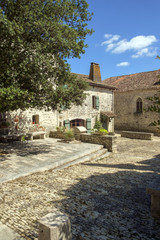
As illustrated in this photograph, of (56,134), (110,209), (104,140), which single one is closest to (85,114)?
(56,134)

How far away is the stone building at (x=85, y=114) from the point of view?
12.4m

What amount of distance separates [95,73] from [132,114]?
7403 mm

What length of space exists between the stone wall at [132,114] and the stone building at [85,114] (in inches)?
133

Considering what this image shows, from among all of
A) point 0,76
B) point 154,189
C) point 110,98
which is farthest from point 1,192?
point 110,98

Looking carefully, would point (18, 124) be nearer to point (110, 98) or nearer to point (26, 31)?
point (26, 31)

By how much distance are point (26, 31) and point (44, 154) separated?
5.41 m

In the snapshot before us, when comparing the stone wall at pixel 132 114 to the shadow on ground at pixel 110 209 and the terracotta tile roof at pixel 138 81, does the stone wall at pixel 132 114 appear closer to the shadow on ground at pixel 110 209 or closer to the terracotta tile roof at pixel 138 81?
the terracotta tile roof at pixel 138 81

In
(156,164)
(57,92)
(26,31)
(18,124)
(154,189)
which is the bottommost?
(156,164)

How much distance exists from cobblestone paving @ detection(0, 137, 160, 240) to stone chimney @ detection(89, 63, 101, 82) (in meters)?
13.7

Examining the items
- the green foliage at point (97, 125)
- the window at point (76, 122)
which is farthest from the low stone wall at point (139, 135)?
the window at point (76, 122)

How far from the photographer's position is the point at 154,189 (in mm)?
3336

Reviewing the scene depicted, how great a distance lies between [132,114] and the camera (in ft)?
71.3

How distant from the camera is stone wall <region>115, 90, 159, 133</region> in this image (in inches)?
802

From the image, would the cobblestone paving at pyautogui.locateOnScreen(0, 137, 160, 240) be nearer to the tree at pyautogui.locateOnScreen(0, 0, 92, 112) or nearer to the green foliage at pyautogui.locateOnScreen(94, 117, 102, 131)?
the tree at pyautogui.locateOnScreen(0, 0, 92, 112)
